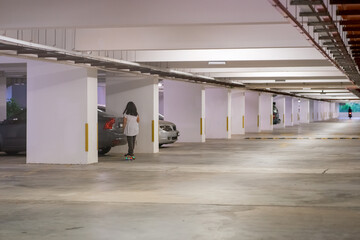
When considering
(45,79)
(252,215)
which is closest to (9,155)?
(45,79)

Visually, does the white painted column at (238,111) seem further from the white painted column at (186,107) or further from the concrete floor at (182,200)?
the concrete floor at (182,200)

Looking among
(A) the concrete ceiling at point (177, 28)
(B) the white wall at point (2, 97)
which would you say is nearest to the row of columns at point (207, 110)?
(A) the concrete ceiling at point (177, 28)

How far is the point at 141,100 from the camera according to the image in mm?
20953

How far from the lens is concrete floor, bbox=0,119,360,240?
7.14m

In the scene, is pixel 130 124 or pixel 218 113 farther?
pixel 218 113

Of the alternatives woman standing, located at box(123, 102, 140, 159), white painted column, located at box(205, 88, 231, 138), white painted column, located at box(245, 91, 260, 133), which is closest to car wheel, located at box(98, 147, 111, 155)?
woman standing, located at box(123, 102, 140, 159)

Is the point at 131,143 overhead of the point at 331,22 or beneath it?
beneath

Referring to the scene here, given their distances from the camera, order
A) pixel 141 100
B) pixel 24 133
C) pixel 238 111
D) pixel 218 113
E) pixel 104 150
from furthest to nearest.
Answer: pixel 238 111 < pixel 218 113 < pixel 141 100 < pixel 104 150 < pixel 24 133

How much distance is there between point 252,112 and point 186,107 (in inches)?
504

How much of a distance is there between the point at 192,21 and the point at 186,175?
11.9 feet

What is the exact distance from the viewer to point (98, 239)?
6.70 metres

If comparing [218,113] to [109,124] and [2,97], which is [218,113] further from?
[109,124]

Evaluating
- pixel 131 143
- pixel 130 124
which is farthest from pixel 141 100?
pixel 131 143

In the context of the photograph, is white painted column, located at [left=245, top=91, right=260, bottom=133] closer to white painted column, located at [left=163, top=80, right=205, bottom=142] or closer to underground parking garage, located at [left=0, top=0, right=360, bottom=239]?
white painted column, located at [left=163, top=80, right=205, bottom=142]
